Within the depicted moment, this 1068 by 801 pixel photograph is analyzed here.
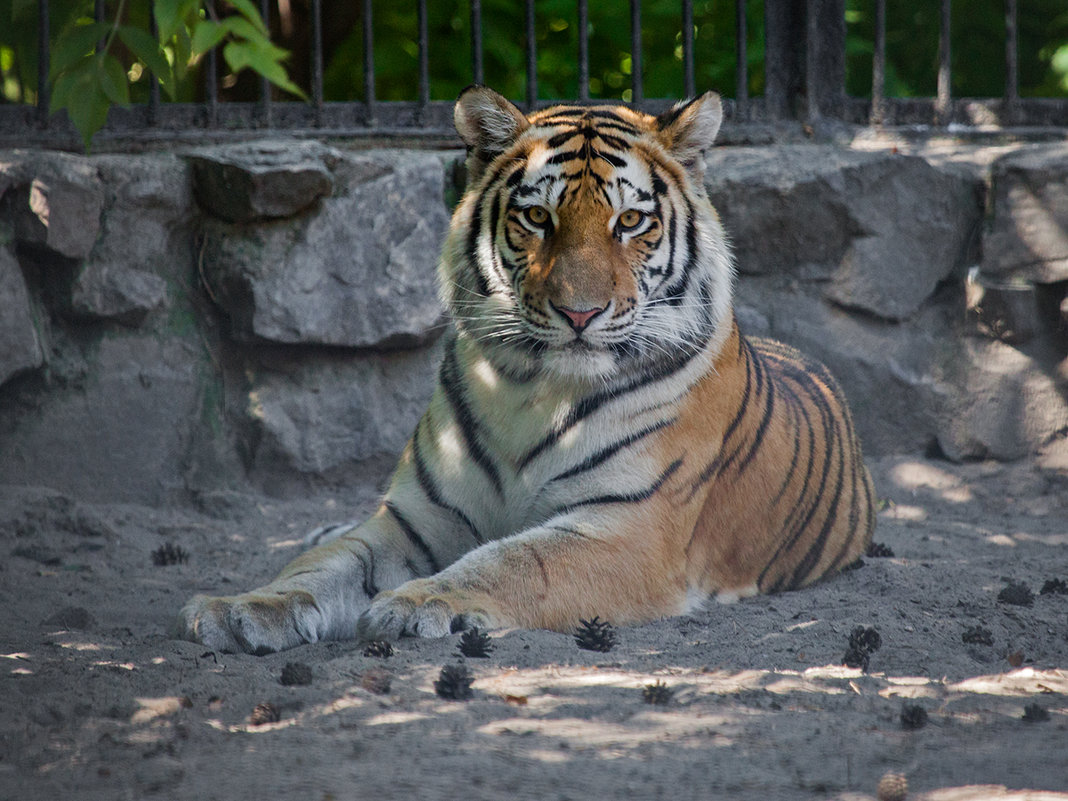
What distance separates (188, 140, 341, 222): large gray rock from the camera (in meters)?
4.30

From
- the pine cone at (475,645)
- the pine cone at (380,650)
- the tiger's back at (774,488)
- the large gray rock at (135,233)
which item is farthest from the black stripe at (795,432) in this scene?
the large gray rock at (135,233)

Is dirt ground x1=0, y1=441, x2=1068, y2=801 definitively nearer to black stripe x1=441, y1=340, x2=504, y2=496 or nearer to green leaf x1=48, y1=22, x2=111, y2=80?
black stripe x1=441, y1=340, x2=504, y2=496

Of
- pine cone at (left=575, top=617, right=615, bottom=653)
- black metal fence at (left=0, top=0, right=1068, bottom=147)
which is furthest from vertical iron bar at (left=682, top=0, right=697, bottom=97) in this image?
pine cone at (left=575, top=617, right=615, bottom=653)

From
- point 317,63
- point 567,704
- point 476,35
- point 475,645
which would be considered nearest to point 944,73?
point 476,35

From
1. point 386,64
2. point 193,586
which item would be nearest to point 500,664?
point 193,586

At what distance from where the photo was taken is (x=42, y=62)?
4.21 meters

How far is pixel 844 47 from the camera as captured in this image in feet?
16.6

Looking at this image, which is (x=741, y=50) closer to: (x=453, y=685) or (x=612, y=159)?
(x=612, y=159)

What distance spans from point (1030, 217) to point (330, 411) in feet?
10.4

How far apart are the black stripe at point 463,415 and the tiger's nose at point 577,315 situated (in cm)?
50

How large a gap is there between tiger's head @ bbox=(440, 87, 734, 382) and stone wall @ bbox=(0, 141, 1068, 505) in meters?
1.22

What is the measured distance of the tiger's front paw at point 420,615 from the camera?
2.62 metres

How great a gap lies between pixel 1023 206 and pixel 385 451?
3.01 metres

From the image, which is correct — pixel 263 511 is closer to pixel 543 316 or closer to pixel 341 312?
pixel 341 312
